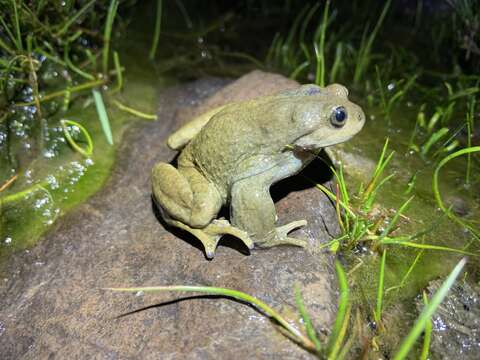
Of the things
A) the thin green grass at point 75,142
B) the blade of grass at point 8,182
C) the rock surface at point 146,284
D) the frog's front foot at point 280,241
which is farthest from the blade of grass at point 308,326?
the blade of grass at point 8,182

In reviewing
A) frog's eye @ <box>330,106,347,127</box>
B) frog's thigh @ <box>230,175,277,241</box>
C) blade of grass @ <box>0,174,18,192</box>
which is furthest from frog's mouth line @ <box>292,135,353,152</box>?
blade of grass @ <box>0,174,18,192</box>

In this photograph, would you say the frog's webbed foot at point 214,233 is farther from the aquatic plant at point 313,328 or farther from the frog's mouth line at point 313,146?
the frog's mouth line at point 313,146

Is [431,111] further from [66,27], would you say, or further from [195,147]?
[66,27]

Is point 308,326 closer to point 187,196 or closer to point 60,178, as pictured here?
point 187,196

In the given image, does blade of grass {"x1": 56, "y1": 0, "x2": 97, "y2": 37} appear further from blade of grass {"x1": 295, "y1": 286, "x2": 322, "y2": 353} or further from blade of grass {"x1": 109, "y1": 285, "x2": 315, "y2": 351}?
blade of grass {"x1": 295, "y1": 286, "x2": 322, "y2": 353}

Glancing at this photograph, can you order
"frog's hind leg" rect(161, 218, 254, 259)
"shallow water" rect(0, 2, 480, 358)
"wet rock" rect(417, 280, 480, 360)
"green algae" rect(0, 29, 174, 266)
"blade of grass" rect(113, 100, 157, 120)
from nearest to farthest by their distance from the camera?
"wet rock" rect(417, 280, 480, 360)
"frog's hind leg" rect(161, 218, 254, 259)
"shallow water" rect(0, 2, 480, 358)
"green algae" rect(0, 29, 174, 266)
"blade of grass" rect(113, 100, 157, 120)
